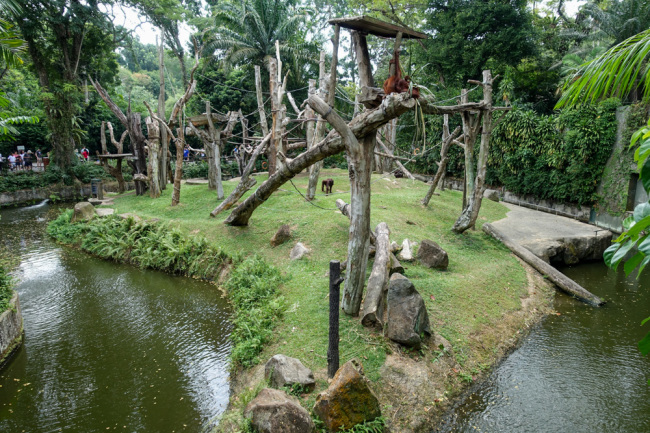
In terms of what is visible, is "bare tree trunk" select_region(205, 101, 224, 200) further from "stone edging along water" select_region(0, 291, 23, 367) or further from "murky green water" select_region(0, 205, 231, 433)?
"stone edging along water" select_region(0, 291, 23, 367)

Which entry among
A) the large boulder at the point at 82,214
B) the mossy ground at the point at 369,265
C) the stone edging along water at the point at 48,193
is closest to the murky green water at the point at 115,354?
the mossy ground at the point at 369,265

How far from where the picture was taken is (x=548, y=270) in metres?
9.56

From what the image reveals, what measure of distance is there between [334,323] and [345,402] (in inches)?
39.1

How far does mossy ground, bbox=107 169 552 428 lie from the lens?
6043mm

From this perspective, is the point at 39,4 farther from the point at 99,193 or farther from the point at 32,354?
the point at 32,354

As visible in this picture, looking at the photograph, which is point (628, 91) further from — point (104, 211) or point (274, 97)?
point (104, 211)

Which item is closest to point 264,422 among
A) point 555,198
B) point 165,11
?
point 555,198

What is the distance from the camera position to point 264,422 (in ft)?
14.0

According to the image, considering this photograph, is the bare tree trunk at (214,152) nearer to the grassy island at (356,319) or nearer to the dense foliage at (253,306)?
the grassy island at (356,319)

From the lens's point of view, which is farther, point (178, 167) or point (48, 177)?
point (48, 177)

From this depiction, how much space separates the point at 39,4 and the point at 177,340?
806 inches

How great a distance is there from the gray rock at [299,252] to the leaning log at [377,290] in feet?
7.39

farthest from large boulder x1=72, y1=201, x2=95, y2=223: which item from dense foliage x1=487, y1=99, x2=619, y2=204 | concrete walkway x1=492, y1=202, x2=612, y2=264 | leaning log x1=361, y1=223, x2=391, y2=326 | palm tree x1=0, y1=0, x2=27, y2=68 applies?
dense foliage x1=487, y1=99, x2=619, y2=204

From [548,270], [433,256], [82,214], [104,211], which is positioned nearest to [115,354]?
[433,256]
